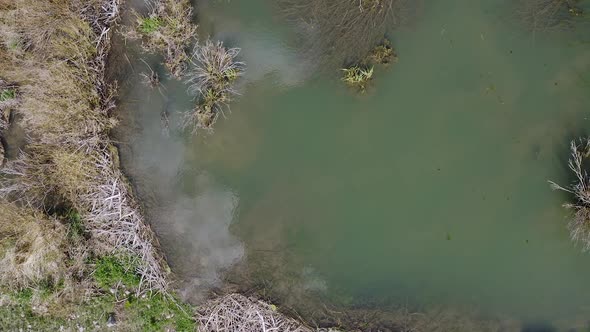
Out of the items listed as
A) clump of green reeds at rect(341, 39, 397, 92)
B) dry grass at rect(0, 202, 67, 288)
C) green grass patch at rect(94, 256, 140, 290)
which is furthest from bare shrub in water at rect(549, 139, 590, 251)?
dry grass at rect(0, 202, 67, 288)

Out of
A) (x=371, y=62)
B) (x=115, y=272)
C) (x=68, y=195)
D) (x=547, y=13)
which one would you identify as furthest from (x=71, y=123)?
(x=547, y=13)

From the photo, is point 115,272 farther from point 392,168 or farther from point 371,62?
point 371,62

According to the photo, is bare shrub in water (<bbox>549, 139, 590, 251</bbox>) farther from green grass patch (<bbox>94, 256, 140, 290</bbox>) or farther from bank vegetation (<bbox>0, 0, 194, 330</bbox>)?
green grass patch (<bbox>94, 256, 140, 290</bbox>)

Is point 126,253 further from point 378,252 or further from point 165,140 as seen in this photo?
point 378,252

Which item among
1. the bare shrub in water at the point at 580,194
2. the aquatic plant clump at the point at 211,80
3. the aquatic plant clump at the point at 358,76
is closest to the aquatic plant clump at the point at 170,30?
the aquatic plant clump at the point at 211,80

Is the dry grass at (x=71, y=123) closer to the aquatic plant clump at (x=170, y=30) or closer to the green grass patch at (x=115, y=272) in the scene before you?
the green grass patch at (x=115, y=272)

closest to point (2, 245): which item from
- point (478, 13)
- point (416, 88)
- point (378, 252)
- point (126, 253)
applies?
point (126, 253)

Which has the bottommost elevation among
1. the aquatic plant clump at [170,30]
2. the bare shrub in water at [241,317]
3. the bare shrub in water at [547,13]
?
the bare shrub in water at [241,317]
